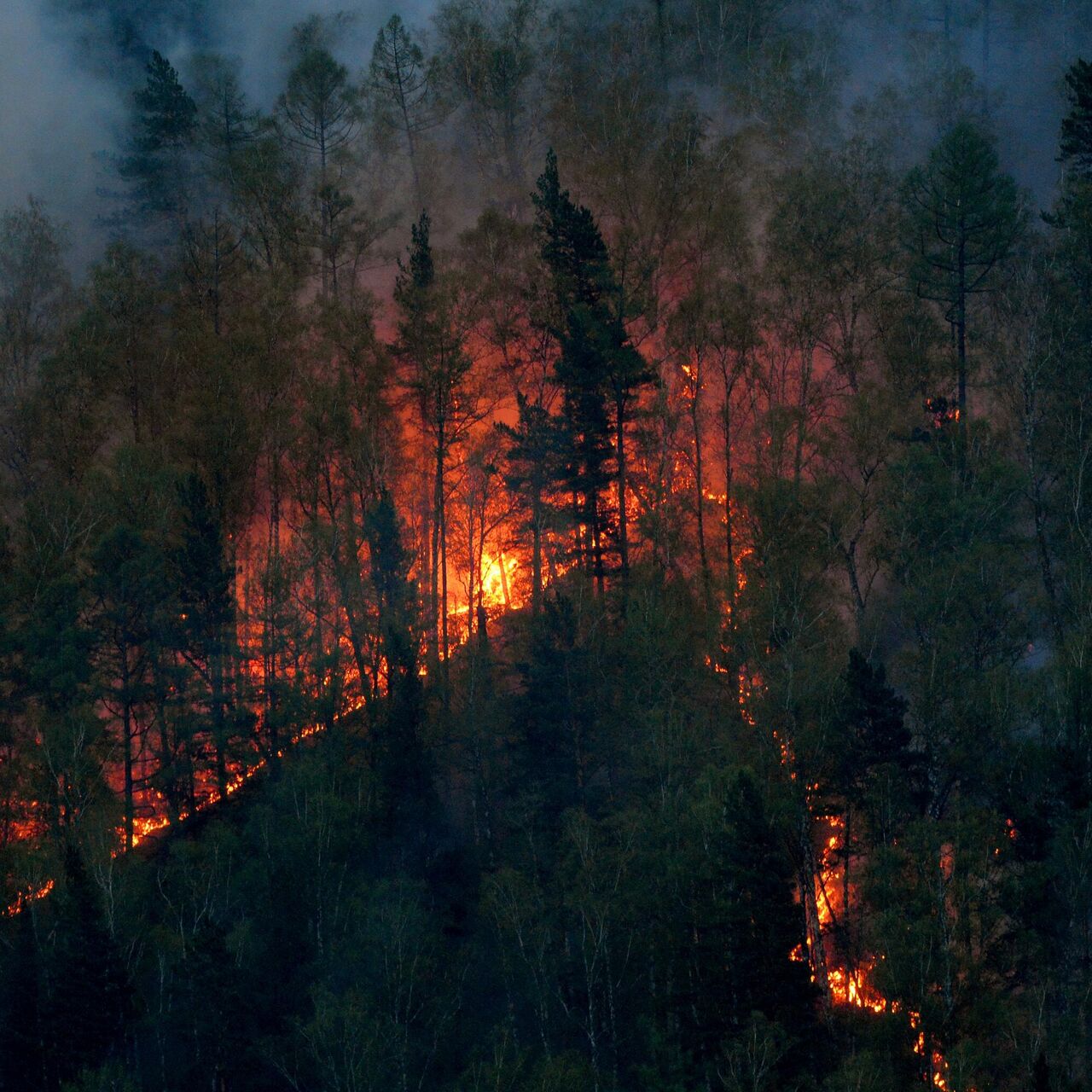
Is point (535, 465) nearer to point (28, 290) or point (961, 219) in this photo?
point (961, 219)

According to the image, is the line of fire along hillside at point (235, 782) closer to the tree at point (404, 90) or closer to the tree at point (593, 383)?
the tree at point (593, 383)

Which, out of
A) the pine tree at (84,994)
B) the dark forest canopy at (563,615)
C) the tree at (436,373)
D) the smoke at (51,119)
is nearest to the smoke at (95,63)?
the smoke at (51,119)

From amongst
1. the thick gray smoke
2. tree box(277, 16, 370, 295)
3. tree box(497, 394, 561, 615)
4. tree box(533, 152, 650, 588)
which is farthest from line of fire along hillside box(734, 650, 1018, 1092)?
the thick gray smoke

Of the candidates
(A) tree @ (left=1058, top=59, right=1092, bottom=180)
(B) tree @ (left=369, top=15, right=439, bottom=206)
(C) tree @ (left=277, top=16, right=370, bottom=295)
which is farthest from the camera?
(B) tree @ (left=369, top=15, right=439, bottom=206)

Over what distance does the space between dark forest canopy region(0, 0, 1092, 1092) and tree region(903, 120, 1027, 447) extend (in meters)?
0.22

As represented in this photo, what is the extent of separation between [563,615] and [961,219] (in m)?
16.9

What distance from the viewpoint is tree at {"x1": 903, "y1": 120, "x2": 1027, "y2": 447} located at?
34.8 meters

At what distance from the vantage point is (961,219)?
35.1 m

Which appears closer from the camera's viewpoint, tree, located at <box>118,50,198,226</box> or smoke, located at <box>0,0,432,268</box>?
tree, located at <box>118,50,198,226</box>

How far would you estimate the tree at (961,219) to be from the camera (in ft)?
114

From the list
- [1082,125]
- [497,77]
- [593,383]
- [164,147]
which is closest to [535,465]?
[593,383]

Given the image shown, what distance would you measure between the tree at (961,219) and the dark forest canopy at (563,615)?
221mm

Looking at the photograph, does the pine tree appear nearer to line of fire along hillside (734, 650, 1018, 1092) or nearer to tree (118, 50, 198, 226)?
line of fire along hillside (734, 650, 1018, 1092)

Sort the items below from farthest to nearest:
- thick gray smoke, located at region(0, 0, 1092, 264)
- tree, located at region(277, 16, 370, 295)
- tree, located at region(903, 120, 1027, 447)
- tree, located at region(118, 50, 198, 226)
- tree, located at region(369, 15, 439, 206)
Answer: thick gray smoke, located at region(0, 0, 1092, 264)
tree, located at region(369, 15, 439, 206)
tree, located at region(277, 16, 370, 295)
tree, located at region(118, 50, 198, 226)
tree, located at region(903, 120, 1027, 447)
